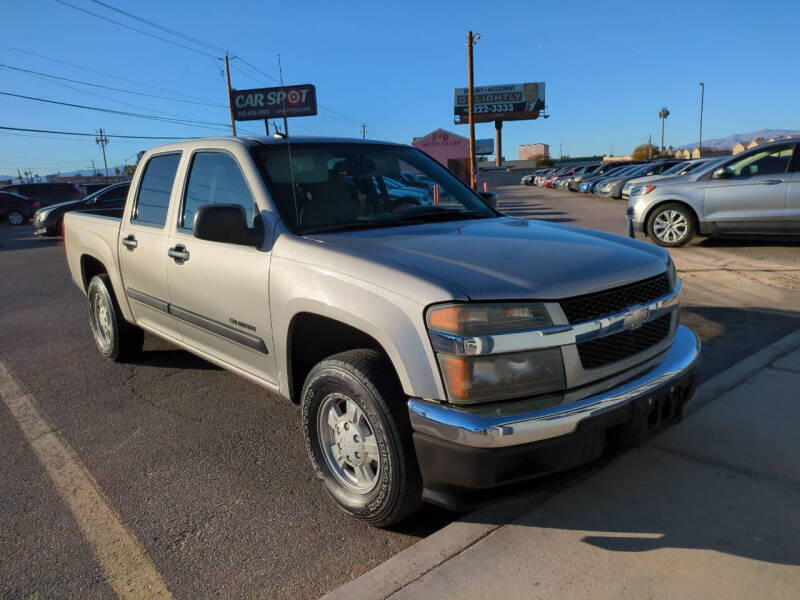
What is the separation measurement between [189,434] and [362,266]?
198 cm

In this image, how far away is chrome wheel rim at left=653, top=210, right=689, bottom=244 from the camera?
10117 millimetres

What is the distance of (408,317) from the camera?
2395mm

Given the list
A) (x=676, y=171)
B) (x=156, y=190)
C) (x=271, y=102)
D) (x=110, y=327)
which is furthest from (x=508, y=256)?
(x=271, y=102)

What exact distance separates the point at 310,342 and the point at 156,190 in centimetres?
208

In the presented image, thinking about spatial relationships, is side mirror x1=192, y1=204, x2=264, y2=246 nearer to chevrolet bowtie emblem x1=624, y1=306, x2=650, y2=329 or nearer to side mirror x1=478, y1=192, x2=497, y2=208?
chevrolet bowtie emblem x1=624, y1=306, x2=650, y2=329

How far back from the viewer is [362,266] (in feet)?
8.69

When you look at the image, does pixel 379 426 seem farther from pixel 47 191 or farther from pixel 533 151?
pixel 533 151

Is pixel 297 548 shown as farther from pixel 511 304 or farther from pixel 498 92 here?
pixel 498 92

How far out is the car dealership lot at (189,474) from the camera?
2576mm

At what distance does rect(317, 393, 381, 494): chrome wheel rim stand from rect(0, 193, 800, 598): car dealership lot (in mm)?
220

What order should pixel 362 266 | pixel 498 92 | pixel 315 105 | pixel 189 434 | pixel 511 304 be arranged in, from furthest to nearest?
pixel 498 92
pixel 315 105
pixel 189 434
pixel 362 266
pixel 511 304

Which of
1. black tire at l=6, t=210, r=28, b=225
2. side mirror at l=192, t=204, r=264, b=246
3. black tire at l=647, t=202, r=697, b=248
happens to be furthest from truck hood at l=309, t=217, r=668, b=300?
black tire at l=6, t=210, r=28, b=225

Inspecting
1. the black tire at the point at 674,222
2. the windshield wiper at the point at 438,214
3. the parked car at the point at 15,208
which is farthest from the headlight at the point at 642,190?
the parked car at the point at 15,208

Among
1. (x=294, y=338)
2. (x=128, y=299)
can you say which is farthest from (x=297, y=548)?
(x=128, y=299)
